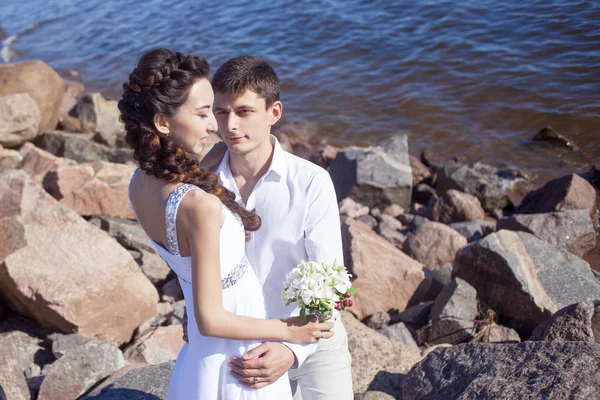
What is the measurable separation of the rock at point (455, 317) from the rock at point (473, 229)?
2.11 m

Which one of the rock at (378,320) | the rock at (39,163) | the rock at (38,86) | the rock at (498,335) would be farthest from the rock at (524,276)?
the rock at (38,86)

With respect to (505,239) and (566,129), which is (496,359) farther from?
(566,129)

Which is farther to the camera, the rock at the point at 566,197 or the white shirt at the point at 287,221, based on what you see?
the rock at the point at 566,197

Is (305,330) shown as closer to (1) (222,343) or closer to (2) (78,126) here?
(1) (222,343)

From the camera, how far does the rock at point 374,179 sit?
335 inches

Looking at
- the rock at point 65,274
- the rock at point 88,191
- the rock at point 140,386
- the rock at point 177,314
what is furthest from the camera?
the rock at point 88,191

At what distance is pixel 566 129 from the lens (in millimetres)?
10320

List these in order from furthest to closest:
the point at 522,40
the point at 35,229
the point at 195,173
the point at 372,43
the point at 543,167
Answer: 1. the point at 372,43
2. the point at 522,40
3. the point at 543,167
4. the point at 35,229
5. the point at 195,173

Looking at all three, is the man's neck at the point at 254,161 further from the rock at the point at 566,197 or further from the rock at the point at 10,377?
the rock at the point at 566,197

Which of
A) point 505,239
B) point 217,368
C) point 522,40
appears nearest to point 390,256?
point 505,239

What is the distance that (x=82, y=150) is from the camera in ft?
30.6

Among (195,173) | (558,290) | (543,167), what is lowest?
(543,167)

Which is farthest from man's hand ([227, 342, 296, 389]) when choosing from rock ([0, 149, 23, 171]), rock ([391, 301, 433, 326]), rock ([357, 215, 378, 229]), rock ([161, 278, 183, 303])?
rock ([0, 149, 23, 171])

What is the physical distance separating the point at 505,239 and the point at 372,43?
29.8 feet
